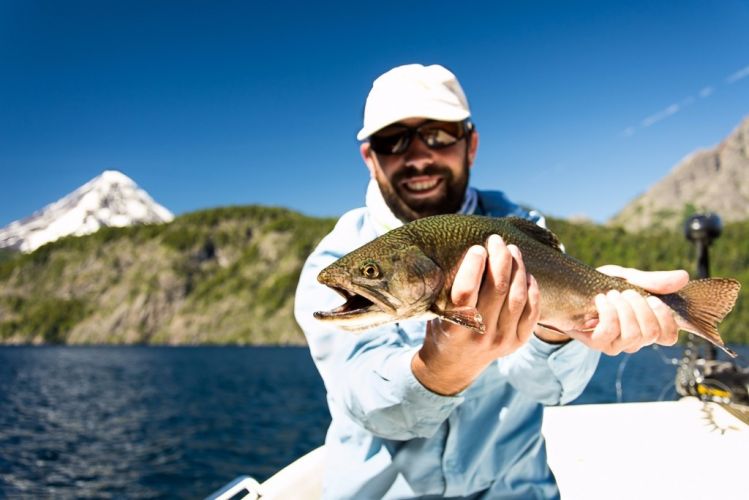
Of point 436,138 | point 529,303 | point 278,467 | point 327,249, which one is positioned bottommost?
point 278,467

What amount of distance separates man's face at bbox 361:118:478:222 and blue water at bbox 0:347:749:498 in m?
3.44

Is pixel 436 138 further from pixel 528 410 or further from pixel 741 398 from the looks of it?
pixel 741 398

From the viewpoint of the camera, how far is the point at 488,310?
2.65 metres

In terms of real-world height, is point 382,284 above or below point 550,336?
above

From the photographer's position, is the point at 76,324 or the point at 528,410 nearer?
the point at 528,410

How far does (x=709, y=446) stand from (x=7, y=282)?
23020cm

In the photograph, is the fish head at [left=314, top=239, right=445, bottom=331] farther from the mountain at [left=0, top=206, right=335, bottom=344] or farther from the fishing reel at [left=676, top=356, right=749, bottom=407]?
the mountain at [left=0, top=206, right=335, bottom=344]

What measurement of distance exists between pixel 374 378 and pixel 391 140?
2018 mm

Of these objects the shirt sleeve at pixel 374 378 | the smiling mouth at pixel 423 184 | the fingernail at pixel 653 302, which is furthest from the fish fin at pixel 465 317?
the smiling mouth at pixel 423 184

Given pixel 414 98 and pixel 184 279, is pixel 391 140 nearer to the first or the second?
pixel 414 98

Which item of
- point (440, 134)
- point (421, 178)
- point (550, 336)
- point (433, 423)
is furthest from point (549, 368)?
point (440, 134)

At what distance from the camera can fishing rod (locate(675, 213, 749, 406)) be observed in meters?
6.34

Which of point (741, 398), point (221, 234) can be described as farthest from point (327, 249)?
point (221, 234)

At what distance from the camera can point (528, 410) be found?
3.88 meters
